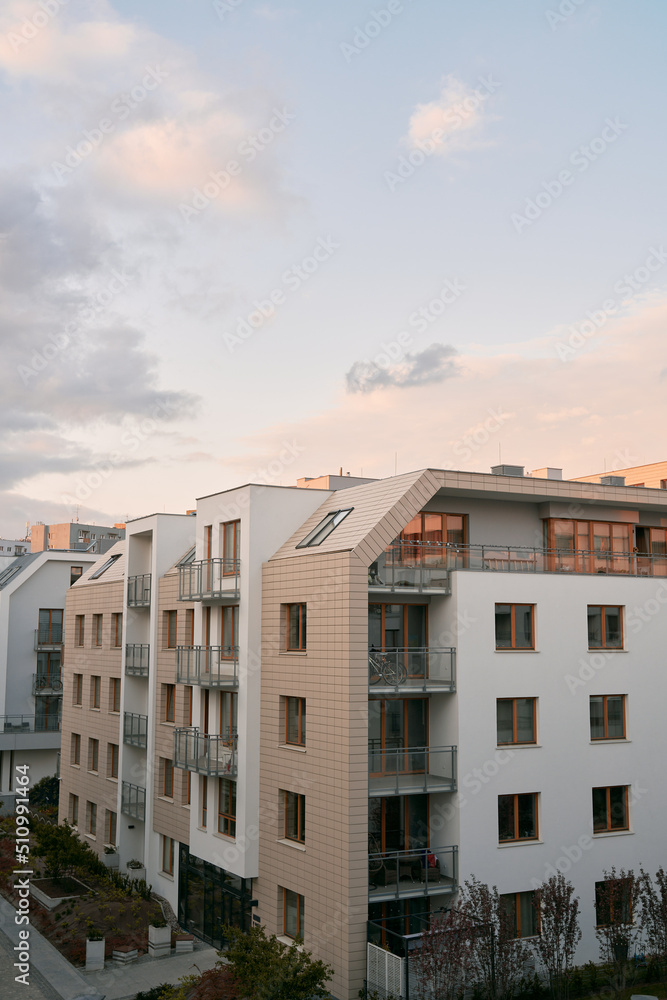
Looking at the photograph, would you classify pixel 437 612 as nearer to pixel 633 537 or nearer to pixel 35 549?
pixel 633 537

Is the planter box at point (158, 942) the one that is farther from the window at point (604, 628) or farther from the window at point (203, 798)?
the window at point (604, 628)

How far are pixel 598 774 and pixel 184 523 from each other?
17.2 metres

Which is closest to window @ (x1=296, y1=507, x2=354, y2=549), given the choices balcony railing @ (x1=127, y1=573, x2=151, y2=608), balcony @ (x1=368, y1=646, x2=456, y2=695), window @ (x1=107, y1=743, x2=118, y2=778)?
balcony @ (x1=368, y1=646, x2=456, y2=695)

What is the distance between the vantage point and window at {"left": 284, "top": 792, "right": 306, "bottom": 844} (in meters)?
23.5

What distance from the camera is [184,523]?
33719 millimetres

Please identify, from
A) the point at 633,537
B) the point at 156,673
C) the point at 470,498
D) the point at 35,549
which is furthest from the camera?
the point at 35,549

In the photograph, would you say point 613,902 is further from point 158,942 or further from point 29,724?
point 29,724

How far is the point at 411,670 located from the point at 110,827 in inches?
751

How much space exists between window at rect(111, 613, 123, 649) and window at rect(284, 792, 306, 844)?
612 inches

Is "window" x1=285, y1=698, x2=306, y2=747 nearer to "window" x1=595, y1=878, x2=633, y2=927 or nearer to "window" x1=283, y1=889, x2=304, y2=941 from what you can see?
"window" x1=283, y1=889, x2=304, y2=941

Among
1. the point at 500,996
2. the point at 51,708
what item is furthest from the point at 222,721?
the point at 51,708

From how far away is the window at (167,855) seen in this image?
31.1 m

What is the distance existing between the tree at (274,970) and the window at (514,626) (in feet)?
29.9

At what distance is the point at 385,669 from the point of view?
74.5 feet
